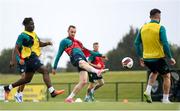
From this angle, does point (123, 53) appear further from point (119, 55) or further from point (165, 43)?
point (165, 43)

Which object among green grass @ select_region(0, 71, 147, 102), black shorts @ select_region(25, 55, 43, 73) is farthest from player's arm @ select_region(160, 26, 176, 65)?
green grass @ select_region(0, 71, 147, 102)

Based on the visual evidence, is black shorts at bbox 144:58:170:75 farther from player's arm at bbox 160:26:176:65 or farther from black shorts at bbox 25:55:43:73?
black shorts at bbox 25:55:43:73

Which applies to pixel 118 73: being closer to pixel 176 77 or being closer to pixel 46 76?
pixel 176 77

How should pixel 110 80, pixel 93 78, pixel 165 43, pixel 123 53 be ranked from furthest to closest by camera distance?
pixel 123 53 → pixel 110 80 → pixel 93 78 → pixel 165 43

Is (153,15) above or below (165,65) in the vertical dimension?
above

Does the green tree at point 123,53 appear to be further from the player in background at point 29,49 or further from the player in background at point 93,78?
the player in background at point 29,49

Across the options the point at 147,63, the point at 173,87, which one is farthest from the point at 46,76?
the point at 173,87

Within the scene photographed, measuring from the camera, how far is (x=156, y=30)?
51.5 ft

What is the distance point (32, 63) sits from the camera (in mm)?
16656

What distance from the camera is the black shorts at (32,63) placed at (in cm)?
1664

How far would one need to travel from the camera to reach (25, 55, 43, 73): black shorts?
54.6 ft

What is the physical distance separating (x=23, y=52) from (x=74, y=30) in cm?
153

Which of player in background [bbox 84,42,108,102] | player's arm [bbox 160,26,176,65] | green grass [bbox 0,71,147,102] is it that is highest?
player's arm [bbox 160,26,176,65]

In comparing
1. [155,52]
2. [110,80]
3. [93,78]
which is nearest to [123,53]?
[110,80]
